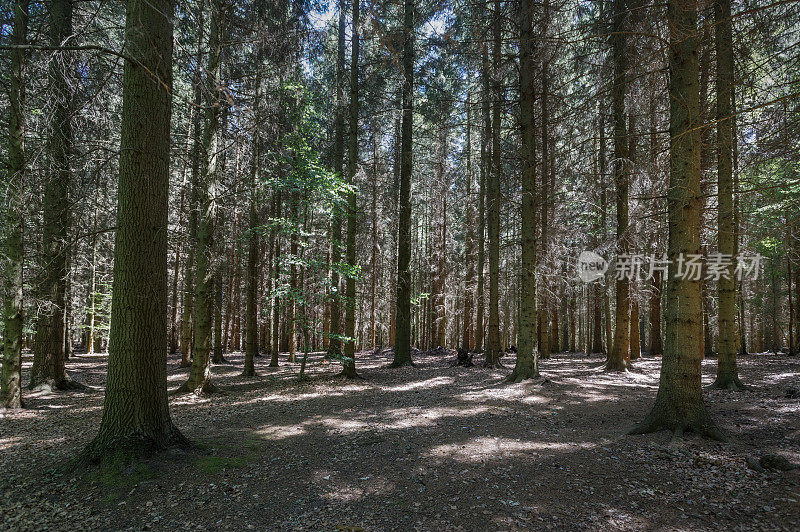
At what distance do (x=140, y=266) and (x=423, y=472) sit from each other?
445cm

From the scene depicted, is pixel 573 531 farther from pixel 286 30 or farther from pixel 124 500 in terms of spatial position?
pixel 286 30

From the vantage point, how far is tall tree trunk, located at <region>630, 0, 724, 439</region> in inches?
215

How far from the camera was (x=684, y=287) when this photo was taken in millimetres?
5445

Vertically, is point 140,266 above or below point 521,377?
above

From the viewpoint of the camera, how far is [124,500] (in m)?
3.91

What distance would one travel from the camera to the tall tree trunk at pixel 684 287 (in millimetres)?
5449

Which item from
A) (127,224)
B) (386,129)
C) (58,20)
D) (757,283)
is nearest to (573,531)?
(127,224)

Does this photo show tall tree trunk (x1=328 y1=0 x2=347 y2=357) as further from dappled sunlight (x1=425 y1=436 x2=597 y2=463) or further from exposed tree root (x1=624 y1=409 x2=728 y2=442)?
exposed tree root (x1=624 y1=409 x2=728 y2=442)

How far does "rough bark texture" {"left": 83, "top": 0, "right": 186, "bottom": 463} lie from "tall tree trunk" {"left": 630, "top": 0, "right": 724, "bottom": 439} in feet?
22.8

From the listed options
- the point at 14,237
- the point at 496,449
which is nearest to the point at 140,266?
the point at 496,449

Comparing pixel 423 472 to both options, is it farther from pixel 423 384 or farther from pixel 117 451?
pixel 423 384

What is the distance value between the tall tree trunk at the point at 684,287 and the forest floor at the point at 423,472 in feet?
1.39

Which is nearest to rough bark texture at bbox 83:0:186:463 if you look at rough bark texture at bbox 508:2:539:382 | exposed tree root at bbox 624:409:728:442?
exposed tree root at bbox 624:409:728:442

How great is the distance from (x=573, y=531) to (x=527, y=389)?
612 cm
